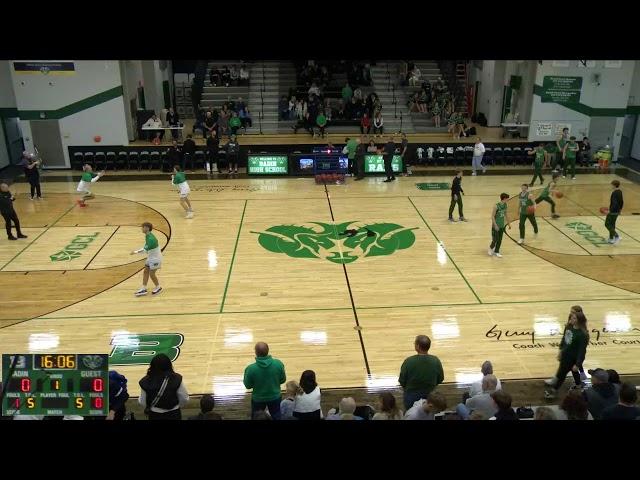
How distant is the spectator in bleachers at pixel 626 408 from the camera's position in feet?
19.4

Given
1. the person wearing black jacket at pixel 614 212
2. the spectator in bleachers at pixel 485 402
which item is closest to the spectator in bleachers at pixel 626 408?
the spectator in bleachers at pixel 485 402

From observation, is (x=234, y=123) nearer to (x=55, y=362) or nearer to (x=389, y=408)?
(x=55, y=362)

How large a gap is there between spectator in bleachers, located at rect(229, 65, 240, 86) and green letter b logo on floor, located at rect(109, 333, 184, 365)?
827 inches

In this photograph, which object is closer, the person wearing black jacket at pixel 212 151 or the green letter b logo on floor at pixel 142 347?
the green letter b logo on floor at pixel 142 347

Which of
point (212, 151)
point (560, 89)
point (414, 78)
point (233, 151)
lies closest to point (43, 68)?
point (212, 151)

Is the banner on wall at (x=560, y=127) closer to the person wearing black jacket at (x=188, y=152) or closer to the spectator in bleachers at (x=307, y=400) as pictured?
the person wearing black jacket at (x=188, y=152)

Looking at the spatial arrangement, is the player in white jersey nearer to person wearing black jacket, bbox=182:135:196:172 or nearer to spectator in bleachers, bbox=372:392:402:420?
person wearing black jacket, bbox=182:135:196:172

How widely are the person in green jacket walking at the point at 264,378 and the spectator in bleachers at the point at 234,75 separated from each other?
2406cm

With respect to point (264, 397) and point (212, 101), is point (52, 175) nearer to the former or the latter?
point (212, 101)

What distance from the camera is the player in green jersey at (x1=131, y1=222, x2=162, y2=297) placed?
11445 millimetres

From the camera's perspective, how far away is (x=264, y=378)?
7.14m

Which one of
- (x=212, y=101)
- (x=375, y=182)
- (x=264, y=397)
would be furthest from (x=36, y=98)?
(x=264, y=397)

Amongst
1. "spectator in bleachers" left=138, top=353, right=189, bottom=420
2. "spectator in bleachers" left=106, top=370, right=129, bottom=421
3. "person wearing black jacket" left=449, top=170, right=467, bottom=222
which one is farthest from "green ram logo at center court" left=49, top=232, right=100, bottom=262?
"person wearing black jacket" left=449, top=170, right=467, bottom=222
